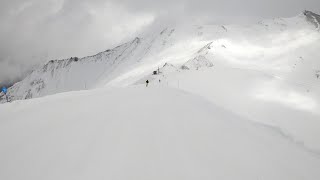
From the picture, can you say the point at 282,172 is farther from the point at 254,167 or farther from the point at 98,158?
the point at 98,158

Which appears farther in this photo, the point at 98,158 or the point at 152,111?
the point at 152,111

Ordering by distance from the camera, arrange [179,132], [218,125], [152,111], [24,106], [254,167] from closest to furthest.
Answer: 1. [254,167]
2. [179,132]
3. [218,125]
4. [152,111]
5. [24,106]

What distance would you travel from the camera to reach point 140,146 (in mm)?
9227

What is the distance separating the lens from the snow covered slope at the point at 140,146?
26.3ft

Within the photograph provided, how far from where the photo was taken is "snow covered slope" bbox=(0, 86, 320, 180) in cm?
802

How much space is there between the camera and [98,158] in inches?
330

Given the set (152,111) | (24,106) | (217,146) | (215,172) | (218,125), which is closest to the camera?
(215,172)

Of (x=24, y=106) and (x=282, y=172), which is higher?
(x=24, y=106)

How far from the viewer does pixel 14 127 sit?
11461mm

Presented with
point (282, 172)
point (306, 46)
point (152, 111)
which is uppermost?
point (306, 46)

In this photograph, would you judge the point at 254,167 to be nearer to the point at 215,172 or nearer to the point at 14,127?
the point at 215,172

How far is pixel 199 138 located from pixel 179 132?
0.86 m

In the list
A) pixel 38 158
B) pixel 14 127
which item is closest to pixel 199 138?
pixel 38 158

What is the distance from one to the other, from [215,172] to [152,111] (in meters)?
5.43
